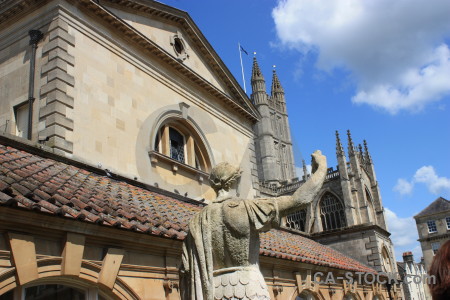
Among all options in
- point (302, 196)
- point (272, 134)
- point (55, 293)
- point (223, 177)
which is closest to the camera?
point (302, 196)

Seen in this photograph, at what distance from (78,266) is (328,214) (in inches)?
2214

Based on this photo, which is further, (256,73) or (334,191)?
(256,73)

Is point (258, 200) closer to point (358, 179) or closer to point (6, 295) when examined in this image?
point (6, 295)

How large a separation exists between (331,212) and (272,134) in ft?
128

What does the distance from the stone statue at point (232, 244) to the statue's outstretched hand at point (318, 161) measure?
0.5 inches

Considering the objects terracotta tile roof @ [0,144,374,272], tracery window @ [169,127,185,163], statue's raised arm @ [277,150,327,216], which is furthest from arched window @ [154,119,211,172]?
statue's raised arm @ [277,150,327,216]

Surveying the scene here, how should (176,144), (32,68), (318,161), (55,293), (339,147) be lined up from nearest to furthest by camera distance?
(318,161) < (55,293) < (32,68) < (176,144) < (339,147)

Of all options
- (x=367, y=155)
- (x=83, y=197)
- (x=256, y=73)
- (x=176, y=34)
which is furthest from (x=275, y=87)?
(x=83, y=197)

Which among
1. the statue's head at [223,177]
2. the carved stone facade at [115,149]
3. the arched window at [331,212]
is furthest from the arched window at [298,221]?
the statue's head at [223,177]

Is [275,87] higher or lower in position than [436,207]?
higher

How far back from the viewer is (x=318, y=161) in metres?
4.87

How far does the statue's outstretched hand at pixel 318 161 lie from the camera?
483 centimetres

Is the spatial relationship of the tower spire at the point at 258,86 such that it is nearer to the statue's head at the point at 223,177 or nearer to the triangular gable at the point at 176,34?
the triangular gable at the point at 176,34

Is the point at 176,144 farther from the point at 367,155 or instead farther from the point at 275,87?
the point at 275,87
